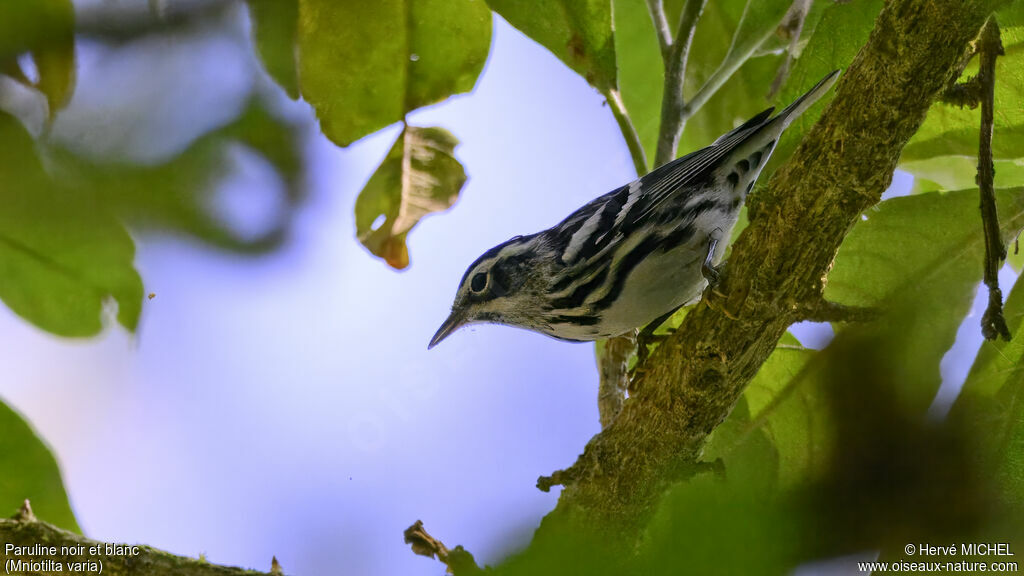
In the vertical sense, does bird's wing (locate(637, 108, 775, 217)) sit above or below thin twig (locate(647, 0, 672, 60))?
below

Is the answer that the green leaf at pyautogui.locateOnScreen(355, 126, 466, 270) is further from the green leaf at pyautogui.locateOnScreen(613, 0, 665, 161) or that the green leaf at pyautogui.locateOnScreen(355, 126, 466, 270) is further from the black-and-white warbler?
the green leaf at pyautogui.locateOnScreen(613, 0, 665, 161)

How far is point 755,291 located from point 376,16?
1.09 metres

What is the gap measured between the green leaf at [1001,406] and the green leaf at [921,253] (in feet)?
0.29

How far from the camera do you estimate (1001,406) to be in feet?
3.52

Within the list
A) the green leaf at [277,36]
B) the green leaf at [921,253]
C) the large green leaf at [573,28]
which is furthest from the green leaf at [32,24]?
the green leaf at [921,253]

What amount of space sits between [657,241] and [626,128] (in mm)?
284

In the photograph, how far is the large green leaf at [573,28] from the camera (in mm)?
1744

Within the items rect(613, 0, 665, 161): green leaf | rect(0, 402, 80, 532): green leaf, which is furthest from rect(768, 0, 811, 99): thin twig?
rect(0, 402, 80, 532): green leaf

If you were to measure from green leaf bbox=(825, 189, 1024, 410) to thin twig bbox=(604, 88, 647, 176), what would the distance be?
0.47 metres

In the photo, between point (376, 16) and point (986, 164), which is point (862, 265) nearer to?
point (986, 164)

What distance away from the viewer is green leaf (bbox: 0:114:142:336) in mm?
1867

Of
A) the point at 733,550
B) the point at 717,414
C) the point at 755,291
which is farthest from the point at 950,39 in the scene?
the point at 733,550

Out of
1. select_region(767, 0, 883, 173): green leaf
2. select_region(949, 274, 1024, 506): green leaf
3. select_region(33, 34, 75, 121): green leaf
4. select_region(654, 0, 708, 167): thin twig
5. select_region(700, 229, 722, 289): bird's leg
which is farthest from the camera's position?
select_region(33, 34, 75, 121): green leaf

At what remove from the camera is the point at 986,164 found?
136cm
